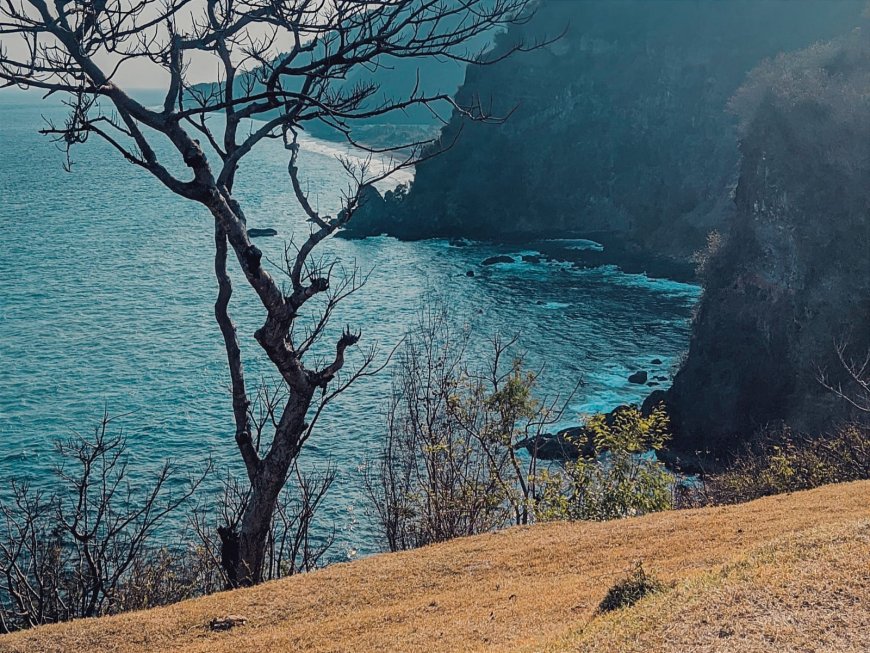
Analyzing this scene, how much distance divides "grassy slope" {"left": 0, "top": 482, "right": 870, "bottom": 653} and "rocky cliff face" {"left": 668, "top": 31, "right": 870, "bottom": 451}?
3036 centimetres

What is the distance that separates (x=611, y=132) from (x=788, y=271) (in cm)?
6327

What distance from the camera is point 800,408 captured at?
142 feet

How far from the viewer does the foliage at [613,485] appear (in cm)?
1903

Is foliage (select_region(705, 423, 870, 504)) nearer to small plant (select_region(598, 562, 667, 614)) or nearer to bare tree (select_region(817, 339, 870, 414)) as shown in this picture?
small plant (select_region(598, 562, 667, 614))

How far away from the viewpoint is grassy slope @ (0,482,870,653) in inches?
296

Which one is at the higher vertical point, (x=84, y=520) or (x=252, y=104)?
(x=252, y=104)

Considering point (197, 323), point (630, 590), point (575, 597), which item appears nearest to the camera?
point (630, 590)

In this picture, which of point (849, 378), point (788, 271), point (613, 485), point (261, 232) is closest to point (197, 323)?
point (261, 232)

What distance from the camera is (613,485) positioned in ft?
65.4

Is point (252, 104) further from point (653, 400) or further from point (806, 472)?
point (653, 400)

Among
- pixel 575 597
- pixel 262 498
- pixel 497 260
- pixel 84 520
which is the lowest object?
pixel 84 520

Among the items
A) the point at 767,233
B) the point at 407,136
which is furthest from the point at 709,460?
the point at 407,136

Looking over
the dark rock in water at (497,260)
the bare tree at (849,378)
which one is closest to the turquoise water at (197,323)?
the dark rock in water at (497,260)

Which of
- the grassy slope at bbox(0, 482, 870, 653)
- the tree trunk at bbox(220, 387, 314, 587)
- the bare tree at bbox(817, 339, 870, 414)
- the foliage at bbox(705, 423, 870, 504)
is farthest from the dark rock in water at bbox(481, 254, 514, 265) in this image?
the tree trunk at bbox(220, 387, 314, 587)
